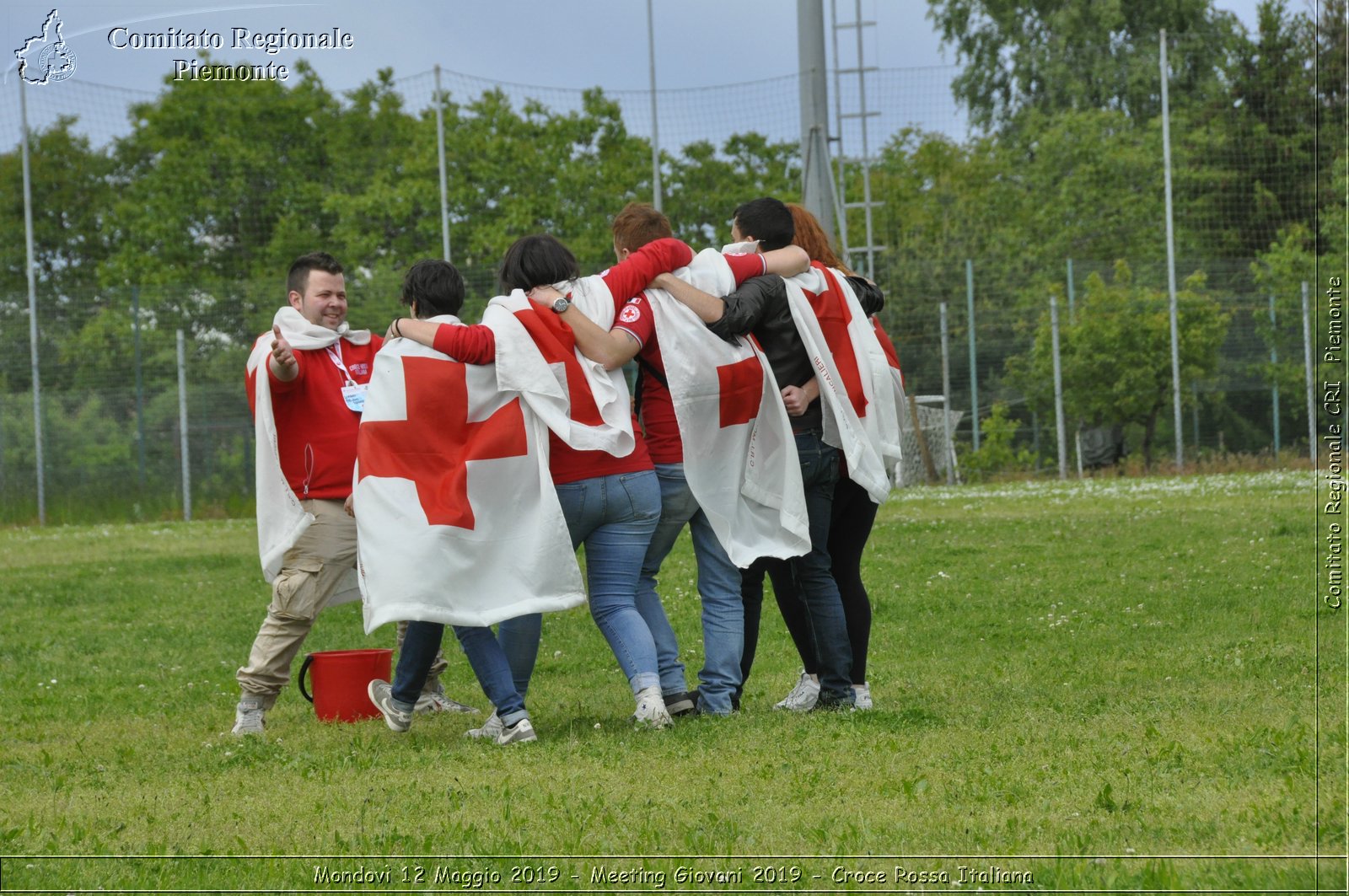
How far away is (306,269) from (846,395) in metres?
2.32

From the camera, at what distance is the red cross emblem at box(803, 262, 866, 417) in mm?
5941

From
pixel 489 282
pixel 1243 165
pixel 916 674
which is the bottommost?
pixel 916 674

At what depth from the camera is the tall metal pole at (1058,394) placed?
22.4m

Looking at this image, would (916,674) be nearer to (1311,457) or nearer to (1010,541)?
(1010,541)

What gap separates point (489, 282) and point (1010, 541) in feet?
37.9

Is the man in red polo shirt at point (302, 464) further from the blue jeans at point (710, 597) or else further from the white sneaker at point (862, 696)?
the white sneaker at point (862, 696)

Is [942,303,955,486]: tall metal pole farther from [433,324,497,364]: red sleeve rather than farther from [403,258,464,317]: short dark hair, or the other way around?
[433,324,497,364]: red sleeve

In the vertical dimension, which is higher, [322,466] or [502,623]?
[322,466]

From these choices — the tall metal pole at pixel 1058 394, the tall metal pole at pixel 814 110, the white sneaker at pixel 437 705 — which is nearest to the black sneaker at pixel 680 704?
the white sneaker at pixel 437 705

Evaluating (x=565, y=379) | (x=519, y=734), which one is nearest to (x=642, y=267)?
(x=565, y=379)

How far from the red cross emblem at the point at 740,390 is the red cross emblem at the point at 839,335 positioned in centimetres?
32

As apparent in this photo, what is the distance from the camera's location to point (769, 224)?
602cm

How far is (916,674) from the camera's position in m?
7.16

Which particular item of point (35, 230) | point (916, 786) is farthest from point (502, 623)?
point (35, 230)
